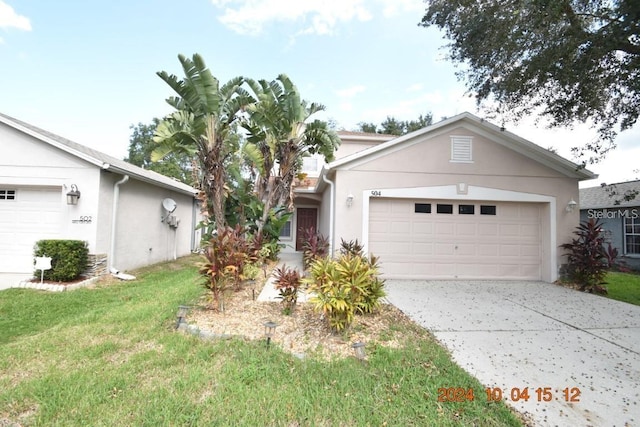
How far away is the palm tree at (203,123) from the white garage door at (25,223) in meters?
4.23

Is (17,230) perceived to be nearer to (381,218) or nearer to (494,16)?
(381,218)

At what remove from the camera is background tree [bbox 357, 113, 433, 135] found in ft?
92.4

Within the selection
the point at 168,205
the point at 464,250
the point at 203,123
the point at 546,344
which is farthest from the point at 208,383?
the point at 168,205

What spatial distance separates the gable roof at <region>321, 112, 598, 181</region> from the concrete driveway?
3.72m

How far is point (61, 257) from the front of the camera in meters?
7.88

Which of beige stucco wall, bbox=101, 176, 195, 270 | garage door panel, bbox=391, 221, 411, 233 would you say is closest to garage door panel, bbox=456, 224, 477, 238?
garage door panel, bbox=391, 221, 411, 233

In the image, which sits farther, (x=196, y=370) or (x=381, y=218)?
(x=381, y=218)

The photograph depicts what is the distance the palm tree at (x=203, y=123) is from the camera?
7.49 metres

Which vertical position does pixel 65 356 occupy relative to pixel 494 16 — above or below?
below

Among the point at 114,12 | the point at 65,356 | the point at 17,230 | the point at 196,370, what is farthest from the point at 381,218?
the point at 17,230

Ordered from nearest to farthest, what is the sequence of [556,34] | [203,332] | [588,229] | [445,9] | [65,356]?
[65,356] < [203,332] < [556,34] < [445,9] < [588,229]

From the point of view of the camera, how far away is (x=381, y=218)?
28.8ft

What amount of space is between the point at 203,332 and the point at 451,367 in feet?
11.0

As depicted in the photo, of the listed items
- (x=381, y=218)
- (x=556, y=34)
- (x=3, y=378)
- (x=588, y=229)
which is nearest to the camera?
(x=3, y=378)
